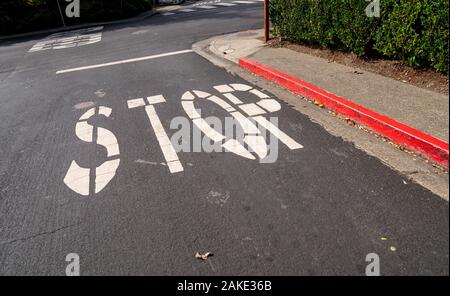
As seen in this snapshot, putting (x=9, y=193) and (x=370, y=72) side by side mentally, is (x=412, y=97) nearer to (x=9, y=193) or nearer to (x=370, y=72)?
(x=370, y=72)

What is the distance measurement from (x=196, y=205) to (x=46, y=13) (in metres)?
21.7

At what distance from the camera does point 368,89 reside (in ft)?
18.5

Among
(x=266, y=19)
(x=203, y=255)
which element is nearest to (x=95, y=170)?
(x=203, y=255)

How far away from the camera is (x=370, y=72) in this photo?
6484mm

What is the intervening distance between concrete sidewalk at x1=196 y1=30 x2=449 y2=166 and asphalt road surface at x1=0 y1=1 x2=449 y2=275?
0.97 meters

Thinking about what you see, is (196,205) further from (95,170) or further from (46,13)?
(46,13)

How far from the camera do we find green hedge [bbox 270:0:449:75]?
202 inches

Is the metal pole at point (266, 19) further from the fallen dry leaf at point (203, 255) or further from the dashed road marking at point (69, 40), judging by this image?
the fallen dry leaf at point (203, 255)

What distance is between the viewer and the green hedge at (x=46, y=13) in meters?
19.4

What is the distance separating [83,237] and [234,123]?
2.84m

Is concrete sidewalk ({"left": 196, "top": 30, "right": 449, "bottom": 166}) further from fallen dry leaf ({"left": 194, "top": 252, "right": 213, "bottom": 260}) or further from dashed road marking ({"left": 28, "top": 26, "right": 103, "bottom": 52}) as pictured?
dashed road marking ({"left": 28, "top": 26, "right": 103, "bottom": 52})

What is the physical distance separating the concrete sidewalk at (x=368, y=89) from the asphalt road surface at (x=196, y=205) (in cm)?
97

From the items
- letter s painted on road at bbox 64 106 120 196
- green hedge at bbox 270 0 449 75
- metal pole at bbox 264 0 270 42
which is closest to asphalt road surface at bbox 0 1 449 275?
letter s painted on road at bbox 64 106 120 196

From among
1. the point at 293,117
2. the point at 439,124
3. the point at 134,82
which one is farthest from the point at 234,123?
the point at 134,82
